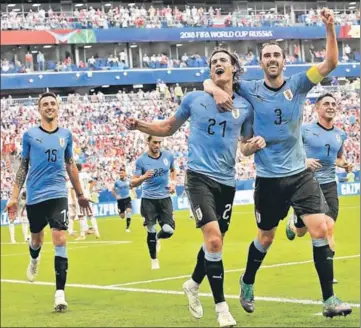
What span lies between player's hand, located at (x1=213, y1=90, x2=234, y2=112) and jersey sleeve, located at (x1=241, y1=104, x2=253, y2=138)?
63 centimetres

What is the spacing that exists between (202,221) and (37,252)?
514 centimetres

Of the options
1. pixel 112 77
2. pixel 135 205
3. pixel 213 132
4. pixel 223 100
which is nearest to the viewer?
pixel 223 100

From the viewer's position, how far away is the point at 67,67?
2721 inches

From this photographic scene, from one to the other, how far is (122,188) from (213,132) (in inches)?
965

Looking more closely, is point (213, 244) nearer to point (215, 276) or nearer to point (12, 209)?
point (215, 276)

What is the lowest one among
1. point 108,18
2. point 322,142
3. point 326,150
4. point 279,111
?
point 326,150

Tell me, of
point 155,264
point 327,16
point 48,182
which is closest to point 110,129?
point 155,264

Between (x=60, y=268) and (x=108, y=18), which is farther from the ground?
(x=108, y=18)

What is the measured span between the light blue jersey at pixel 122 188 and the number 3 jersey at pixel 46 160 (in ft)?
65.2

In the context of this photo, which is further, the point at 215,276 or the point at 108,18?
the point at 108,18

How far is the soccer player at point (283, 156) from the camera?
10.3 meters

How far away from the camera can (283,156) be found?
36.0 ft

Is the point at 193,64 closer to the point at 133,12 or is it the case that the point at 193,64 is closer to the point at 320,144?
the point at 133,12

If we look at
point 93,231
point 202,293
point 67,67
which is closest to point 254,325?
point 202,293
